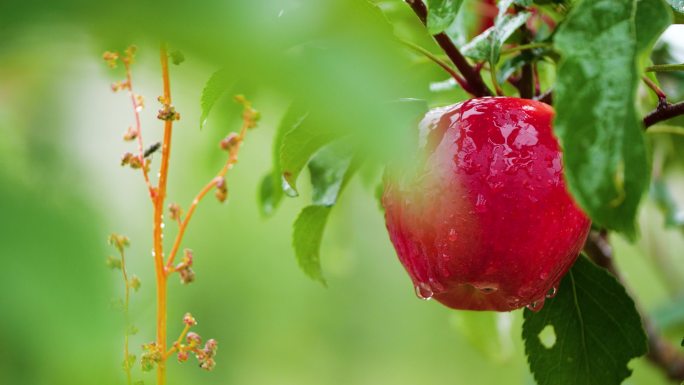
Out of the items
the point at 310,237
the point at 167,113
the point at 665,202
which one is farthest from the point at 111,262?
the point at 665,202

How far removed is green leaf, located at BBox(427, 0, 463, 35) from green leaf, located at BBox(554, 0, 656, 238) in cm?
10

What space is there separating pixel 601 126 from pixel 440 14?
143mm

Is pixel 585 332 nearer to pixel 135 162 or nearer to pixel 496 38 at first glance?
pixel 496 38

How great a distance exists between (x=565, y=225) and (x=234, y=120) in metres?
0.35

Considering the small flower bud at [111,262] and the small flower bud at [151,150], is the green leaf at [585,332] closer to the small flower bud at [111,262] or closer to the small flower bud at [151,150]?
the small flower bud at [151,150]

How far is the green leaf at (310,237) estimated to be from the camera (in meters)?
0.58

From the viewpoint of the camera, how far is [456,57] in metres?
0.49

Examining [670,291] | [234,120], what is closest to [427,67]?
[234,120]

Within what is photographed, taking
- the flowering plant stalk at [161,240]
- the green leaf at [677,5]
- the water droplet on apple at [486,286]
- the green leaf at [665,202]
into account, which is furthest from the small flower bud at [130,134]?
the green leaf at [665,202]

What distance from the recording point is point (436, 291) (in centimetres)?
48

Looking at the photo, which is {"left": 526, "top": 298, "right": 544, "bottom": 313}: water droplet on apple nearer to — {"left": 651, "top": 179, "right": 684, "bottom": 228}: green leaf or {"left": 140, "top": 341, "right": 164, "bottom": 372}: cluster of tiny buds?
{"left": 140, "top": 341, "right": 164, "bottom": 372}: cluster of tiny buds

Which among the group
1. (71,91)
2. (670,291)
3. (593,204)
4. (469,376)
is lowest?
(469,376)

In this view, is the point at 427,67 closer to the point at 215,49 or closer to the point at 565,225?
the point at 565,225

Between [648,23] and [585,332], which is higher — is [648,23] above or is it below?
above
